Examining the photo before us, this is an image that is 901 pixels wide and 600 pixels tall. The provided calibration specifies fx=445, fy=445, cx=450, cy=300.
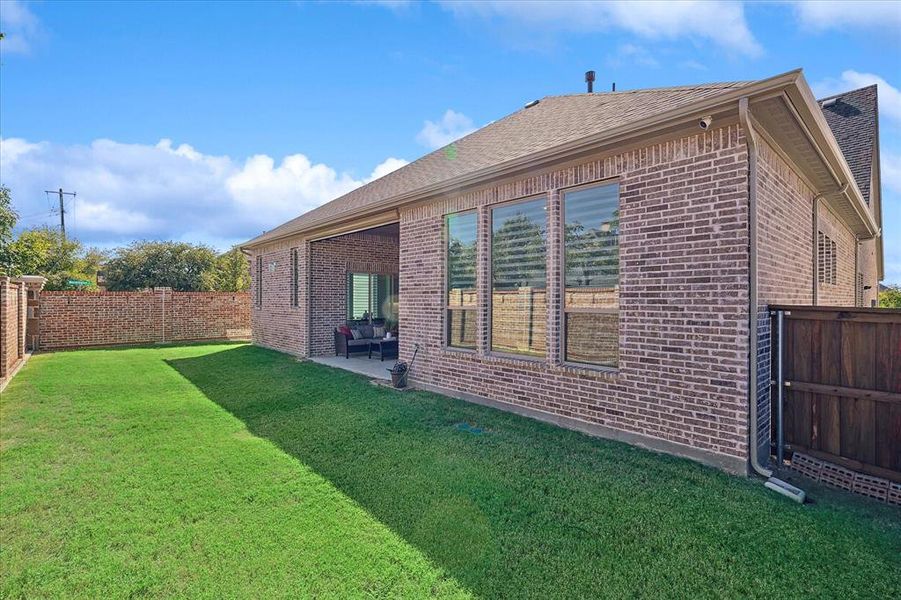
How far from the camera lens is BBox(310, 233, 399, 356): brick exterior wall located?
11680 millimetres

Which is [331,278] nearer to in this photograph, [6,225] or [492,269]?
[492,269]

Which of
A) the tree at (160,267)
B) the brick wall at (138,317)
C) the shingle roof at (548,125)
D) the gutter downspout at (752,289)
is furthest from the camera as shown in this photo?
the tree at (160,267)

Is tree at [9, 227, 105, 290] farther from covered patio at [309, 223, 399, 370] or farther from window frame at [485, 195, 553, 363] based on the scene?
window frame at [485, 195, 553, 363]

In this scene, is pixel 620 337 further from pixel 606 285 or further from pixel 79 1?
pixel 79 1

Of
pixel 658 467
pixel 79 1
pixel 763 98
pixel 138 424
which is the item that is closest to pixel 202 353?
pixel 138 424

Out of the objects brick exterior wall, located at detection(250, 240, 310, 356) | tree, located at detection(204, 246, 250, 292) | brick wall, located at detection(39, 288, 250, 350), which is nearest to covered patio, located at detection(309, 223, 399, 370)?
brick exterior wall, located at detection(250, 240, 310, 356)

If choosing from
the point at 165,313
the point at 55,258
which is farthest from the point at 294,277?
the point at 55,258

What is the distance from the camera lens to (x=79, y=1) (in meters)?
7.49

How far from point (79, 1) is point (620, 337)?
33.2ft

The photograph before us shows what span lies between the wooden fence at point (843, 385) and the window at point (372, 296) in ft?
31.9

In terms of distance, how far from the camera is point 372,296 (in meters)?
12.9

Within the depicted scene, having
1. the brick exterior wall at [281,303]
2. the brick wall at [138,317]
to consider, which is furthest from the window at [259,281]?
the brick wall at [138,317]

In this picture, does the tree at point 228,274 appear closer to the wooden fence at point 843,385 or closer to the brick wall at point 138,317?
the brick wall at point 138,317

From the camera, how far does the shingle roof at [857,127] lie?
37.8 feet
